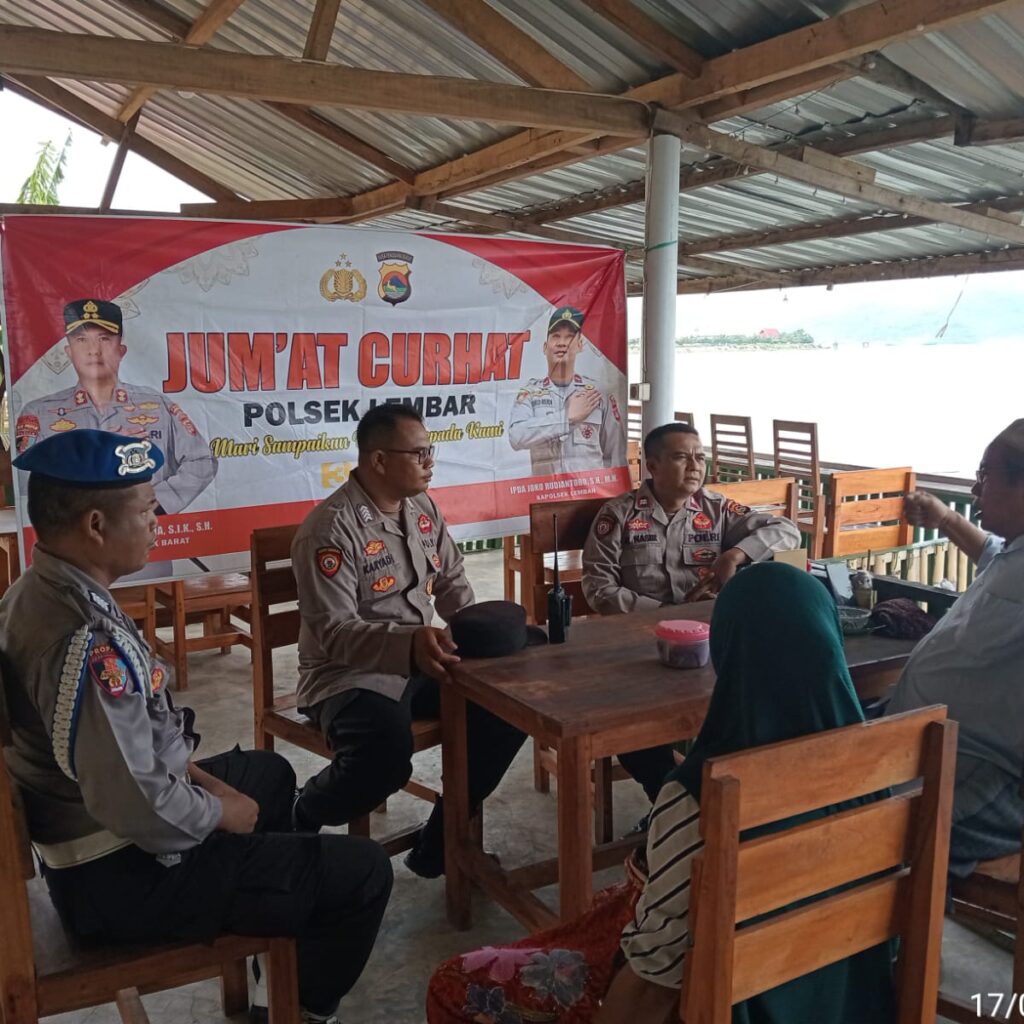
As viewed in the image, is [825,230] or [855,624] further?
[825,230]

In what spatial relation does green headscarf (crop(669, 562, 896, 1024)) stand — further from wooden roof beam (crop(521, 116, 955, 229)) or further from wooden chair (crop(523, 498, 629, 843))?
wooden roof beam (crop(521, 116, 955, 229))

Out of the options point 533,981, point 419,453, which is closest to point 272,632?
point 419,453

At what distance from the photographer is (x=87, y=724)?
131 centimetres

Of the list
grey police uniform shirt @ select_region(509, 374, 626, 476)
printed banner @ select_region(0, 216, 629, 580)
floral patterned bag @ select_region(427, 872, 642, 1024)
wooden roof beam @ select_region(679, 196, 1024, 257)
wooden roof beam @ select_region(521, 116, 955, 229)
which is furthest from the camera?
wooden roof beam @ select_region(679, 196, 1024, 257)

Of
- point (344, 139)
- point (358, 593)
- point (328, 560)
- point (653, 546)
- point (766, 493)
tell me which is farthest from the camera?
point (344, 139)

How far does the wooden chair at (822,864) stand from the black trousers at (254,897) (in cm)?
74

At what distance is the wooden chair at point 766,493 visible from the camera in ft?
12.1

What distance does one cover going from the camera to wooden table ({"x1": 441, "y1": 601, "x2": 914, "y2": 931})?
1716mm

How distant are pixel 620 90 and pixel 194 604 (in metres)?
2.94

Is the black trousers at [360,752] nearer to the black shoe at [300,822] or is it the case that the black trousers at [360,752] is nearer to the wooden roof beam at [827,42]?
the black shoe at [300,822]

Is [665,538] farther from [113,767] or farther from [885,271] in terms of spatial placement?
[885,271]

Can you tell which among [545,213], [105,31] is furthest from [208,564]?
[105,31]

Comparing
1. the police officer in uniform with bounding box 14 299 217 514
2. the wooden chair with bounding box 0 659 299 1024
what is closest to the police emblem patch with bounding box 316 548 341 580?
the wooden chair with bounding box 0 659 299 1024

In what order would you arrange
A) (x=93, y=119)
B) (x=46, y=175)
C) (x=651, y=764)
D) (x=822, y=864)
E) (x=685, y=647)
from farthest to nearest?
(x=46, y=175)
(x=93, y=119)
(x=651, y=764)
(x=685, y=647)
(x=822, y=864)
